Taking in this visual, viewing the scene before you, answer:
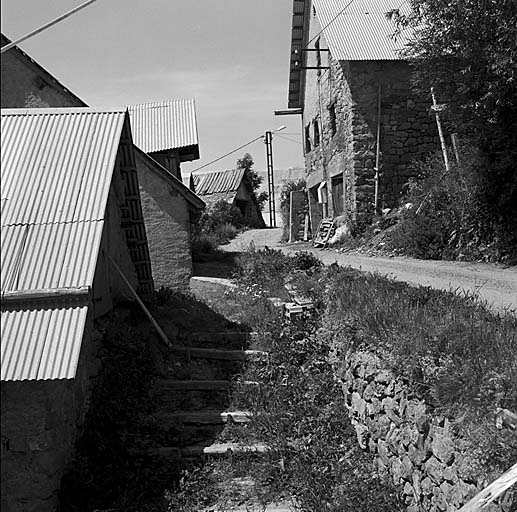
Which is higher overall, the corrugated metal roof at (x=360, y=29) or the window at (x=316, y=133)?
the corrugated metal roof at (x=360, y=29)

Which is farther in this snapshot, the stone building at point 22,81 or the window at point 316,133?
the window at point 316,133

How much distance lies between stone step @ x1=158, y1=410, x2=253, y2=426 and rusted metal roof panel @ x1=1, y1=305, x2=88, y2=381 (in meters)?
5.29

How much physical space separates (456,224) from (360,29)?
26.5 ft

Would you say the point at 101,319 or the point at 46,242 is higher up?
the point at 46,242

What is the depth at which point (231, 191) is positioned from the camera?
1254 inches

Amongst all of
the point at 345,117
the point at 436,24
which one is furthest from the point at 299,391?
the point at 345,117

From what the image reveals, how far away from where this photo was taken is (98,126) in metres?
2.76

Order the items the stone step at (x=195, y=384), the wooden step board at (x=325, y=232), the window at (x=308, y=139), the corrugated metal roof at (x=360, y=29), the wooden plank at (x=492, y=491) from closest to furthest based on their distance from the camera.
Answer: the wooden plank at (x=492, y=491), the stone step at (x=195, y=384), the corrugated metal roof at (x=360, y=29), the wooden step board at (x=325, y=232), the window at (x=308, y=139)

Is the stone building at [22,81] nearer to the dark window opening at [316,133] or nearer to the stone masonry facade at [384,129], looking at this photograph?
the stone masonry facade at [384,129]

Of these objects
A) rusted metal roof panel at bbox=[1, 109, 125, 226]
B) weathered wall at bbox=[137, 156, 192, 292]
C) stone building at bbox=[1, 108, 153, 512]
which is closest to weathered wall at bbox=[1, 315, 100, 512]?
stone building at bbox=[1, 108, 153, 512]

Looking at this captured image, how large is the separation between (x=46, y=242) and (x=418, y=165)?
53.3 ft

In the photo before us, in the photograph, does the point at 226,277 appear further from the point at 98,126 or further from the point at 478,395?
the point at 98,126

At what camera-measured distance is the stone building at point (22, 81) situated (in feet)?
5.02

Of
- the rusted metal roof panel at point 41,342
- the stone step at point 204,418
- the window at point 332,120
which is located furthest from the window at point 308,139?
the rusted metal roof panel at point 41,342
